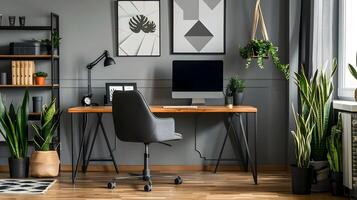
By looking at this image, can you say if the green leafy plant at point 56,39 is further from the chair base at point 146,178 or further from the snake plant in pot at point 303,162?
the snake plant in pot at point 303,162

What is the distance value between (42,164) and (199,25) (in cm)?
185

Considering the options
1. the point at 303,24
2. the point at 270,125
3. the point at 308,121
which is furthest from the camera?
the point at 270,125

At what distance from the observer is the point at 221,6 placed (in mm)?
5062

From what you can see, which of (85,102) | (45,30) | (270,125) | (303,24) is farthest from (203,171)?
(45,30)

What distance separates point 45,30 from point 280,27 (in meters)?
2.15

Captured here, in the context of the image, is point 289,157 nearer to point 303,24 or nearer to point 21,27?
point 303,24

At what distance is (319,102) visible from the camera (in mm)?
4031

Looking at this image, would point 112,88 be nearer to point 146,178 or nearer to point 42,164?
point 42,164

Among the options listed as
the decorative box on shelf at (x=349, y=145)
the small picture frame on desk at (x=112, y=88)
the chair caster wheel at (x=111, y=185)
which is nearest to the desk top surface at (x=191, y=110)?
the small picture frame on desk at (x=112, y=88)

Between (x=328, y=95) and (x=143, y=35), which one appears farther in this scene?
(x=143, y=35)

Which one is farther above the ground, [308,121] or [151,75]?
[151,75]

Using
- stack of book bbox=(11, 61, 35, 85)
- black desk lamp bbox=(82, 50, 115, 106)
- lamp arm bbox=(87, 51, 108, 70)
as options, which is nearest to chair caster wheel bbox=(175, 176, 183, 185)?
black desk lamp bbox=(82, 50, 115, 106)

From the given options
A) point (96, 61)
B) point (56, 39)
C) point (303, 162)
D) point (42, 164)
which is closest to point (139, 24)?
point (96, 61)

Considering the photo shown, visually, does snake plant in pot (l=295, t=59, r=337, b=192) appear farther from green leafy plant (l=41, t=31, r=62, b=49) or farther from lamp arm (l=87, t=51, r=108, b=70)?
green leafy plant (l=41, t=31, r=62, b=49)
